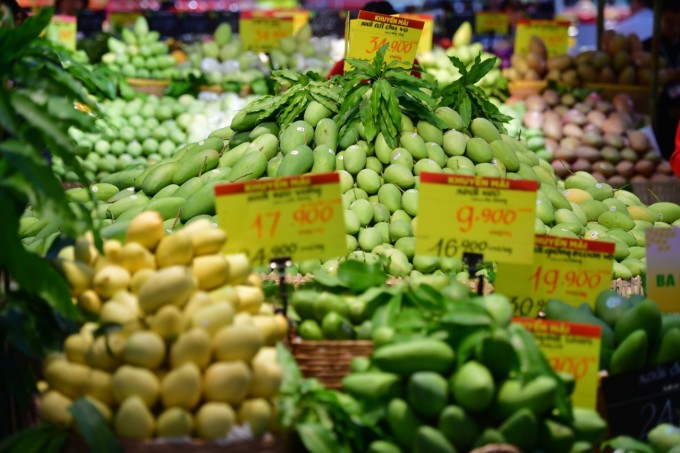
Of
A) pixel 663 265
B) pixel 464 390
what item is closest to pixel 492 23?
pixel 663 265

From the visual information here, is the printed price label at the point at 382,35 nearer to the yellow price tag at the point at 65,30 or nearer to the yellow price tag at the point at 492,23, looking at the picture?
the yellow price tag at the point at 65,30

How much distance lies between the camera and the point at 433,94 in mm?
3451

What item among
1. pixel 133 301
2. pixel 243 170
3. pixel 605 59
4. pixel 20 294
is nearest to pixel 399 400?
pixel 133 301

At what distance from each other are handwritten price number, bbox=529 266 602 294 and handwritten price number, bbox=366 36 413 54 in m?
1.81

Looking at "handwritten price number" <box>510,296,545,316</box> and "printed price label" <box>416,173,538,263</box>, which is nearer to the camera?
"printed price label" <box>416,173,538,263</box>

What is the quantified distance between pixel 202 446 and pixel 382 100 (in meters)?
2.03

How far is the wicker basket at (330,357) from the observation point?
5.72 ft

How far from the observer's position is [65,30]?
5988mm

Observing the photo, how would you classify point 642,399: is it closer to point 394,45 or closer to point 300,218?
point 300,218

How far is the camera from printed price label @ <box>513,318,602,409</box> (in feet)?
5.73

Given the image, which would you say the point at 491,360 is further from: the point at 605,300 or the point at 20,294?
the point at 20,294

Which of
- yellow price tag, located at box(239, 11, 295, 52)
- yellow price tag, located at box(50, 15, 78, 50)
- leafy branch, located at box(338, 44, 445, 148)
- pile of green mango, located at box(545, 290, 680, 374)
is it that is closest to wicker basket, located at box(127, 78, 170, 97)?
yellow price tag, located at box(50, 15, 78, 50)

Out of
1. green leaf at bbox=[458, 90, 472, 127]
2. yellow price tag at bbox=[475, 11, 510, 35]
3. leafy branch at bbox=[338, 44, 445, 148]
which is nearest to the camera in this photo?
leafy branch at bbox=[338, 44, 445, 148]

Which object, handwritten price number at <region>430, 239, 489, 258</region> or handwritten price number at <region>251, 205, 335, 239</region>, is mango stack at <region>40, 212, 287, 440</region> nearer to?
handwritten price number at <region>251, 205, 335, 239</region>
